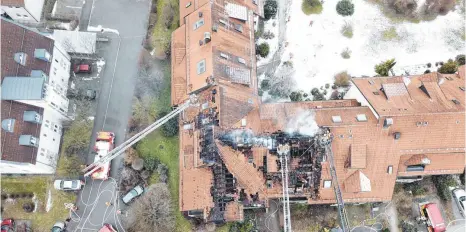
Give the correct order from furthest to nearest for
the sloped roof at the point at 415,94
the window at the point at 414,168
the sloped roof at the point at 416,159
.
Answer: the window at the point at 414,168 < the sloped roof at the point at 416,159 < the sloped roof at the point at 415,94

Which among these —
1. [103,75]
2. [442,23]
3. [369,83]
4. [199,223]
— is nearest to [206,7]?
[103,75]

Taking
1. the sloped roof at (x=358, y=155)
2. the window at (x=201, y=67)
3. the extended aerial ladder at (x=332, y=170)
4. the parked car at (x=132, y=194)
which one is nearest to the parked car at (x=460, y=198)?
the sloped roof at (x=358, y=155)

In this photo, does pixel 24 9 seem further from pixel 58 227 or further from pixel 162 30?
pixel 58 227

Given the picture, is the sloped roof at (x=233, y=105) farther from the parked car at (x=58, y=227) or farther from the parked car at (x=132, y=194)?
the parked car at (x=58, y=227)

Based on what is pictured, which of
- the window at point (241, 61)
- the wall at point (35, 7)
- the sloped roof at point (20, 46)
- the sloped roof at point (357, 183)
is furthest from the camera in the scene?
the wall at point (35, 7)

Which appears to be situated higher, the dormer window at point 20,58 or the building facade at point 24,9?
the building facade at point 24,9

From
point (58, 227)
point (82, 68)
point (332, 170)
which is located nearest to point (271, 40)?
point (332, 170)
